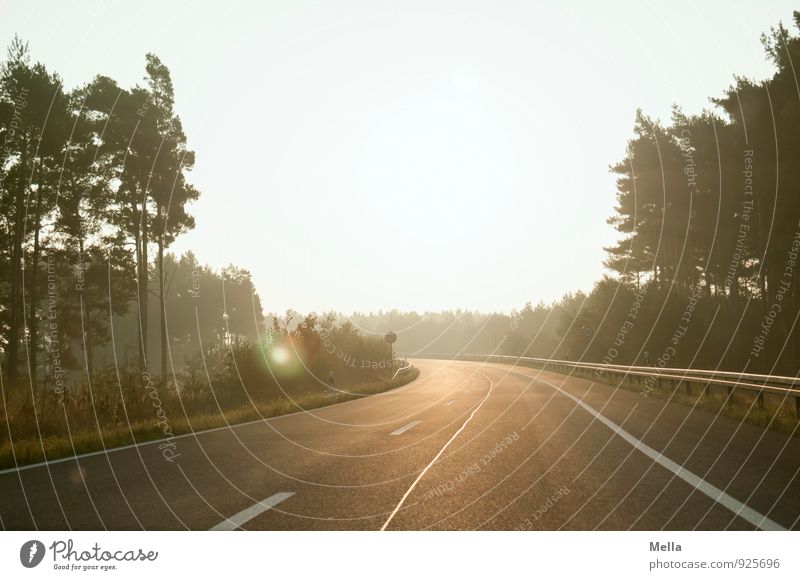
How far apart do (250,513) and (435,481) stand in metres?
2.24

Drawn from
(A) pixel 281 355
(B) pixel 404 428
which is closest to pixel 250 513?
(B) pixel 404 428

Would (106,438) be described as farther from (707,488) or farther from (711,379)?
(711,379)

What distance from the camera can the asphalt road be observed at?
4344 mm

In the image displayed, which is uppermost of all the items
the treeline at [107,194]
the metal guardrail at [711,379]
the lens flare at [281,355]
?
the treeline at [107,194]

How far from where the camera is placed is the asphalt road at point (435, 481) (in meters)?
4.34

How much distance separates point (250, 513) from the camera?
4449mm

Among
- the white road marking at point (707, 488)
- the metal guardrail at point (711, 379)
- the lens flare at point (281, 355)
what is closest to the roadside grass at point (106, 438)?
the lens flare at point (281, 355)

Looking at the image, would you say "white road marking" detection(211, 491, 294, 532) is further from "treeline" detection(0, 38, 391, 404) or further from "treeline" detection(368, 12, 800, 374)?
"treeline" detection(368, 12, 800, 374)

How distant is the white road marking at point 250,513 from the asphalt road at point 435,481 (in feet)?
0.08

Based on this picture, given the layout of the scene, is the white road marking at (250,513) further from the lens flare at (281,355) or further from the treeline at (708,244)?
the treeline at (708,244)

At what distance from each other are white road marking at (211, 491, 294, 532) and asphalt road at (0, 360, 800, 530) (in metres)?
0.03

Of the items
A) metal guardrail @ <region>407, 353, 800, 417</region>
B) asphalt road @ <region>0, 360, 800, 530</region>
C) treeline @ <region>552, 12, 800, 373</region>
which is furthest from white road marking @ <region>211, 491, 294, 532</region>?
treeline @ <region>552, 12, 800, 373</region>

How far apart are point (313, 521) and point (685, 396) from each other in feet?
52.0

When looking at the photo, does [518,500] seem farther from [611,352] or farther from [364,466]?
[611,352]
